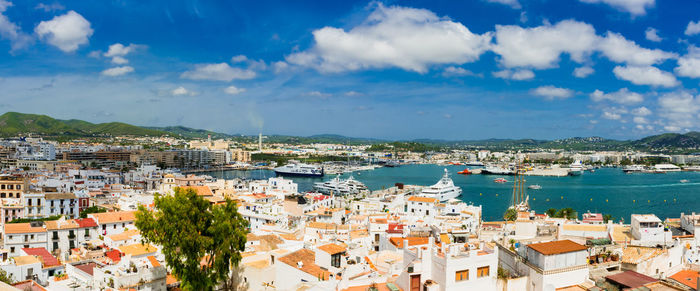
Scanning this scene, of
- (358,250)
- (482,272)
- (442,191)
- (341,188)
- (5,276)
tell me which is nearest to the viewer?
(482,272)

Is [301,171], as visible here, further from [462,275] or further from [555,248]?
[462,275]

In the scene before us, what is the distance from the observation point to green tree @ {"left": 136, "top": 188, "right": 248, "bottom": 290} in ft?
28.8

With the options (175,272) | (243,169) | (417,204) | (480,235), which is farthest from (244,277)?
(243,169)

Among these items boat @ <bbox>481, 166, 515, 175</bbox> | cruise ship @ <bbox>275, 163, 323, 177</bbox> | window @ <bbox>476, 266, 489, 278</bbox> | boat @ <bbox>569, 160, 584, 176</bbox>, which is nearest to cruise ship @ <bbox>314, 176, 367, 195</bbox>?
cruise ship @ <bbox>275, 163, 323, 177</bbox>

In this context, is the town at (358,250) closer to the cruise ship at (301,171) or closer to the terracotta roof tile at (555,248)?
the terracotta roof tile at (555,248)

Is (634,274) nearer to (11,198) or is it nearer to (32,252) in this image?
(32,252)

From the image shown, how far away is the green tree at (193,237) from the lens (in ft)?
28.8

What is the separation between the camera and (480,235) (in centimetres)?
1478

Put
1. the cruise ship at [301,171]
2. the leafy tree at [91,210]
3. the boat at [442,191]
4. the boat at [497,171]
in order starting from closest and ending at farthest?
the leafy tree at [91,210]
the boat at [442,191]
the cruise ship at [301,171]
the boat at [497,171]

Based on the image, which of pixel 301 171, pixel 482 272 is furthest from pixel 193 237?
pixel 301 171

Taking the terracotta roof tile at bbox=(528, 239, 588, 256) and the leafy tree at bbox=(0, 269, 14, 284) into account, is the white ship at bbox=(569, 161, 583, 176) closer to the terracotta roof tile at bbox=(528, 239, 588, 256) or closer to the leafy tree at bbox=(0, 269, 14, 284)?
the terracotta roof tile at bbox=(528, 239, 588, 256)

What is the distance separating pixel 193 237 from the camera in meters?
8.84

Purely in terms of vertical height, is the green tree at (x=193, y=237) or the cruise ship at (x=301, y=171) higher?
the green tree at (x=193, y=237)

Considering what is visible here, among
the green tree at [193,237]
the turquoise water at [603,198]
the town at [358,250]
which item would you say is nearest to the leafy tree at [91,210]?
the town at [358,250]
